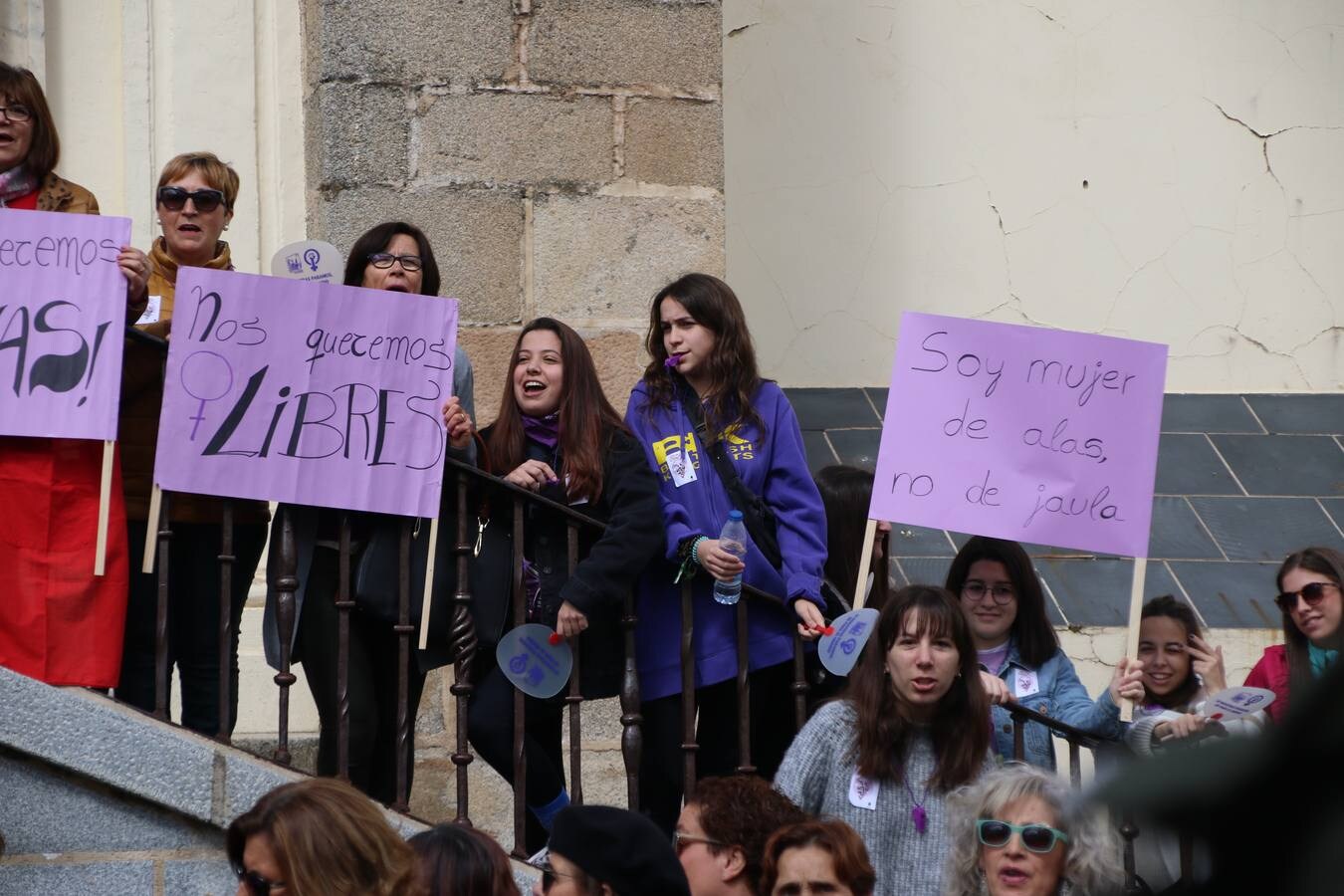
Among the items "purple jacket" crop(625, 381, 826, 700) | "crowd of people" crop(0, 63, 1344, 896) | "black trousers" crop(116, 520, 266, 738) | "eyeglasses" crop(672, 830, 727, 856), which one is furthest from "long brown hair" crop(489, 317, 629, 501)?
A: "eyeglasses" crop(672, 830, 727, 856)

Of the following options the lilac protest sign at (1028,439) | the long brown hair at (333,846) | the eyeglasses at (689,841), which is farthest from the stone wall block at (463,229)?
the long brown hair at (333,846)

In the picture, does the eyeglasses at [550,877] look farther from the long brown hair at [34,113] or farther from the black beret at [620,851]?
the long brown hair at [34,113]

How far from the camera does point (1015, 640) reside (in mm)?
4527

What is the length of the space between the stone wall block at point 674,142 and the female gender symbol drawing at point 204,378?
6.64ft

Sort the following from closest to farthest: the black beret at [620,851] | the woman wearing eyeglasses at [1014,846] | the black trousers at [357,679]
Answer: the black beret at [620,851] → the woman wearing eyeglasses at [1014,846] → the black trousers at [357,679]

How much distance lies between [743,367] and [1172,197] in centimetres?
315

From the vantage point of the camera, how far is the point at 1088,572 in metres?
6.31

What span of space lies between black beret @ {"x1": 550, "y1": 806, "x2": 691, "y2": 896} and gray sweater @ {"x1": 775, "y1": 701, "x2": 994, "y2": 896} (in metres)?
0.87

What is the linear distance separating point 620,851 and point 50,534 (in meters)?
1.62

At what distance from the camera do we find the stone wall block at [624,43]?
227 inches

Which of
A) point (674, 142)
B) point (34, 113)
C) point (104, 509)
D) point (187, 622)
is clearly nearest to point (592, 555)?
point (187, 622)

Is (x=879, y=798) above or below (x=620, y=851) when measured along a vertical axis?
below

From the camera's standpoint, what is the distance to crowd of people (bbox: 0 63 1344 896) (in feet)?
13.0

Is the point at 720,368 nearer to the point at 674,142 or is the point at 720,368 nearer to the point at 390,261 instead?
the point at 390,261
